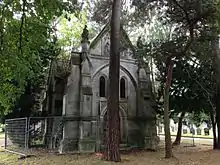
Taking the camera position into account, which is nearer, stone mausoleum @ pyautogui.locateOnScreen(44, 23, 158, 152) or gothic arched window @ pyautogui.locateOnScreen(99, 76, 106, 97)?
stone mausoleum @ pyautogui.locateOnScreen(44, 23, 158, 152)

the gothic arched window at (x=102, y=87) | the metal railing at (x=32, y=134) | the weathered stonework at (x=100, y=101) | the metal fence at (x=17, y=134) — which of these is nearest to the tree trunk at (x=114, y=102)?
the weathered stonework at (x=100, y=101)

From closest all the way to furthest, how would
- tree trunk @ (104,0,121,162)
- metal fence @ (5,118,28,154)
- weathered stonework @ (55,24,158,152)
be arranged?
tree trunk @ (104,0,121,162) < metal fence @ (5,118,28,154) < weathered stonework @ (55,24,158,152)

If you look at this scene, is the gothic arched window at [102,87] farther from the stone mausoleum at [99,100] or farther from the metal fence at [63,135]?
the metal fence at [63,135]

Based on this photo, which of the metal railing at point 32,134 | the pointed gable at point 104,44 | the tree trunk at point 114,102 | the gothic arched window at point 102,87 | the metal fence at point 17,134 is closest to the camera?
the tree trunk at point 114,102

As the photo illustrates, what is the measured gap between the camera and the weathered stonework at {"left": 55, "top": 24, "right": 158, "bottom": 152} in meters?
21.2

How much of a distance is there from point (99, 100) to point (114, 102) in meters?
Answer: 6.83

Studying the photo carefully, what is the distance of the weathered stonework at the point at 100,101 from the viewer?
69.5ft

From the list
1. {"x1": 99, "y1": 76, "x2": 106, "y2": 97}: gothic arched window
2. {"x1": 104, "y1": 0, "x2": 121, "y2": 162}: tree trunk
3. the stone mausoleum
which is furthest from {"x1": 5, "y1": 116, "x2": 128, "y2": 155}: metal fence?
{"x1": 104, "y1": 0, "x2": 121, "y2": 162}: tree trunk

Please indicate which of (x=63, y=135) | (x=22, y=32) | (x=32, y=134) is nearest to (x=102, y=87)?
(x=63, y=135)

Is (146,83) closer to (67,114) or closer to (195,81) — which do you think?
(195,81)

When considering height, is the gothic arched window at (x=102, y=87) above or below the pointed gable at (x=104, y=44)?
below

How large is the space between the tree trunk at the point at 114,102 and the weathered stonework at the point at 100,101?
16.8 feet

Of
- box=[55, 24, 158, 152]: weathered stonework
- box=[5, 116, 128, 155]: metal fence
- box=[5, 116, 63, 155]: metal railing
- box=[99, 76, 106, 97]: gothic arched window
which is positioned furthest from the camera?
box=[99, 76, 106, 97]: gothic arched window

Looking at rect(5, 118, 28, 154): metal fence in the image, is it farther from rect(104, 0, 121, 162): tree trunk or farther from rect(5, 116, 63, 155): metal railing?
rect(104, 0, 121, 162): tree trunk
